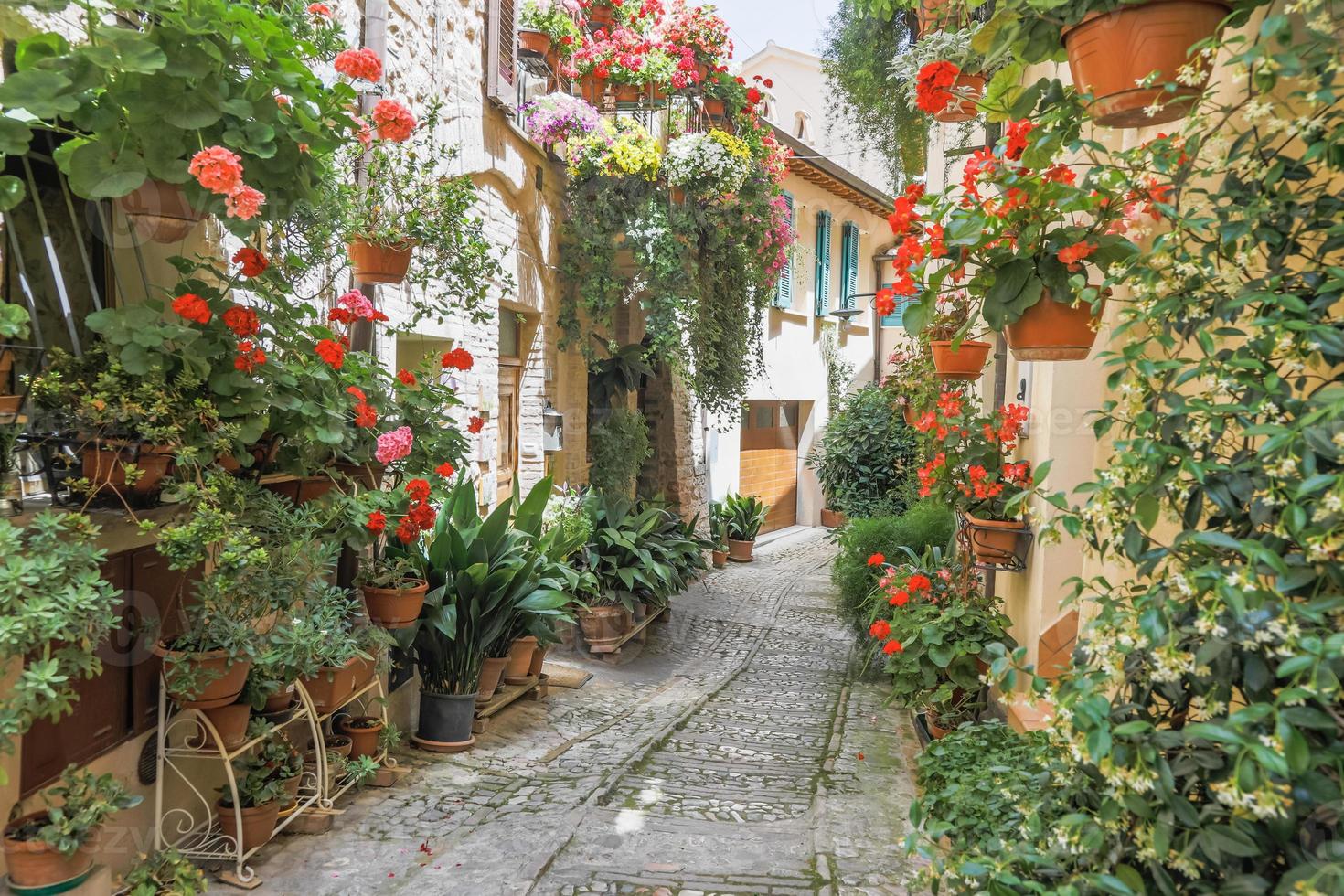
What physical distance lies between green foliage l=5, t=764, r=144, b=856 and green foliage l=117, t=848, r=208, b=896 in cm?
32

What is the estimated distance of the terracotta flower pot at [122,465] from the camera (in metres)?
2.79

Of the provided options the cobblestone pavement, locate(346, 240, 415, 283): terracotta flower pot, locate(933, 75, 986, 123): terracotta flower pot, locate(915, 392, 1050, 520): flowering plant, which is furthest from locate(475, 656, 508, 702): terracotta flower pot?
locate(933, 75, 986, 123): terracotta flower pot

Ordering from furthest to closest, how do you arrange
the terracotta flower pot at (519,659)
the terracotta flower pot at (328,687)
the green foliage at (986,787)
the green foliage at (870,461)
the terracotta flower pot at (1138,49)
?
the green foliage at (870,461)
the terracotta flower pot at (519,659)
the terracotta flower pot at (328,687)
the terracotta flower pot at (1138,49)
the green foliage at (986,787)

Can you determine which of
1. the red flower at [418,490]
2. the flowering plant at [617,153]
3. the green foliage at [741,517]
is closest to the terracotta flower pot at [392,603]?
the red flower at [418,490]

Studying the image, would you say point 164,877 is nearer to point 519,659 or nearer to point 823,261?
point 519,659

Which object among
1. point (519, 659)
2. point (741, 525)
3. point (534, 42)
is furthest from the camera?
point (741, 525)

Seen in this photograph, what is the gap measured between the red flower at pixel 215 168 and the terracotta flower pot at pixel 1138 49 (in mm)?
2208

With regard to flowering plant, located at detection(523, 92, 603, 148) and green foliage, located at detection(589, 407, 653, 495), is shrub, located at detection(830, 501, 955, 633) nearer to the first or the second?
green foliage, located at detection(589, 407, 653, 495)

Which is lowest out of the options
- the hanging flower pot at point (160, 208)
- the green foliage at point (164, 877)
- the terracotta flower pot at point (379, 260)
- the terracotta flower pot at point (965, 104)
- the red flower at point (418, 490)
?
the green foliage at point (164, 877)

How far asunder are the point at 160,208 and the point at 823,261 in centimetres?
1440

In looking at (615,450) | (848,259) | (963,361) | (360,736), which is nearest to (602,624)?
(615,450)

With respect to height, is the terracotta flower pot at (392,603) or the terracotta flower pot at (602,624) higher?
the terracotta flower pot at (392,603)

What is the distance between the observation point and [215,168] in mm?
2568

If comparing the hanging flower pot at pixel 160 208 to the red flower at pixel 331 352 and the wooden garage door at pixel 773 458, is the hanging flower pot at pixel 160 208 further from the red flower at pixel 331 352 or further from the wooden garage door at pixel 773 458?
the wooden garage door at pixel 773 458
